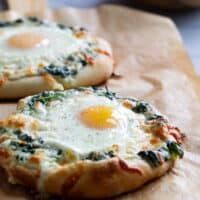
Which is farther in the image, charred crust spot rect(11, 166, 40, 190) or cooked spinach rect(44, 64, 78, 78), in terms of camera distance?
cooked spinach rect(44, 64, 78, 78)

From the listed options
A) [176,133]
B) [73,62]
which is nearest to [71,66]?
[73,62]

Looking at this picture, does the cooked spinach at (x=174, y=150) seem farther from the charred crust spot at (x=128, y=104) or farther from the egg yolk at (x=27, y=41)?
the egg yolk at (x=27, y=41)

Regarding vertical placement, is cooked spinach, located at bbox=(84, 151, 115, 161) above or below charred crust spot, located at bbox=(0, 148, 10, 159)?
above

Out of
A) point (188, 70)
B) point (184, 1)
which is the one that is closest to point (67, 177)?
point (188, 70)

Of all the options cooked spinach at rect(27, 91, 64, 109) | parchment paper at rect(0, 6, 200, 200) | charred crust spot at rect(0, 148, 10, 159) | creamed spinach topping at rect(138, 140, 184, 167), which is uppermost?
creamed spinach topping at rect(138, 140, 184, 167)

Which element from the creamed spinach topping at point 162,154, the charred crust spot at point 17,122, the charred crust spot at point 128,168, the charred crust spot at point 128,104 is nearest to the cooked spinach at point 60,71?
the charred crust spot at point 128,104

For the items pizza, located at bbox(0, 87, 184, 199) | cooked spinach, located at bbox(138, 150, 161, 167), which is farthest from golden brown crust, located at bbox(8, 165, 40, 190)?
cooked spinach, located at bbox(138, 150, 161, 167)

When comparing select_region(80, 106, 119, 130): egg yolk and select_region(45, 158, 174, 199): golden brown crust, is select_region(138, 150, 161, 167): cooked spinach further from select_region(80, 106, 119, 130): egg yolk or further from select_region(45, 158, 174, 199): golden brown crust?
select_region(80, 106, 119, 130): egg yolk

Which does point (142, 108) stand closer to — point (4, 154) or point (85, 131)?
point (85, 131)
